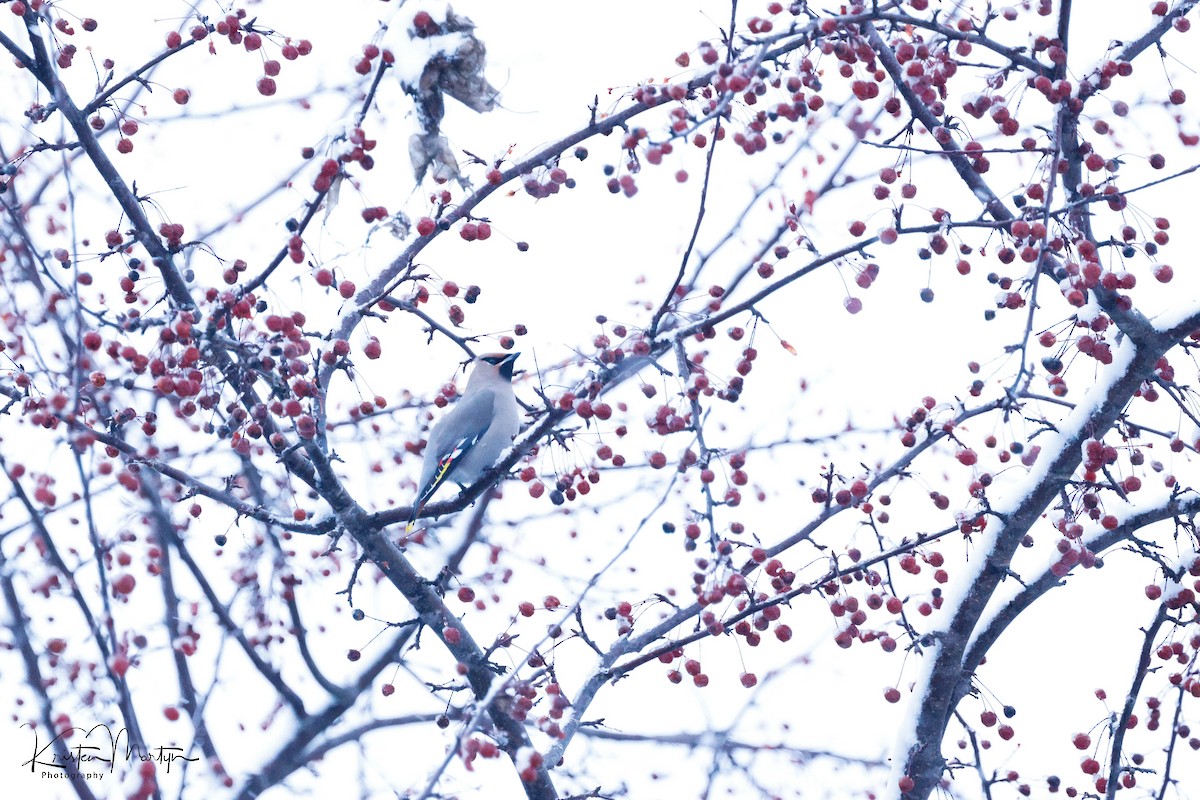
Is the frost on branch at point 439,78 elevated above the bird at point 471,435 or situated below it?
above

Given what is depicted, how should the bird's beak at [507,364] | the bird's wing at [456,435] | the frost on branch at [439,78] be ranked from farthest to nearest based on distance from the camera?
the bird's beak at [507,364], the bird's wing at [456,435], the frost on branch at [439,78]

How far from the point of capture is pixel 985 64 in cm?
379

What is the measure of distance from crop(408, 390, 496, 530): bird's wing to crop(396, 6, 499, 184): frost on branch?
1.28 m

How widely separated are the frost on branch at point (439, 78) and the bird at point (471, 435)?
0.95 m

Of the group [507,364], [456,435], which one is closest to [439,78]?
[456,435]

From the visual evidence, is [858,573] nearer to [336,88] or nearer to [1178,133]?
[1178,133]

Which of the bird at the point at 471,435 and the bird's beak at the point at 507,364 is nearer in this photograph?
the bird at the point at 471,435

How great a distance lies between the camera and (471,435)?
5801 mm

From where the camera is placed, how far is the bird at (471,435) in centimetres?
555

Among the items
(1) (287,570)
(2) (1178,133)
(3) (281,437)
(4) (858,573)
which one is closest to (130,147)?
(3) (281,437)

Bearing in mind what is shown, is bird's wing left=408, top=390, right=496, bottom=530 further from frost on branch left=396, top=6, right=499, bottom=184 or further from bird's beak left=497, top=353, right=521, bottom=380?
frost on branch left=396, top=6, right=499, bottom=184

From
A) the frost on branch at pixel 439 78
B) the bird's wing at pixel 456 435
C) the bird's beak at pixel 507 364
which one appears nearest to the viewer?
the frost on branch at pixel 439 78

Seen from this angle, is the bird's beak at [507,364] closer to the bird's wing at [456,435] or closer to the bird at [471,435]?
the bird at [471,435]

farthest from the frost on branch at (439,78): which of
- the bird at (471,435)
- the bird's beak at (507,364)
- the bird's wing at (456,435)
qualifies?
the bird's beak at (507,364)
